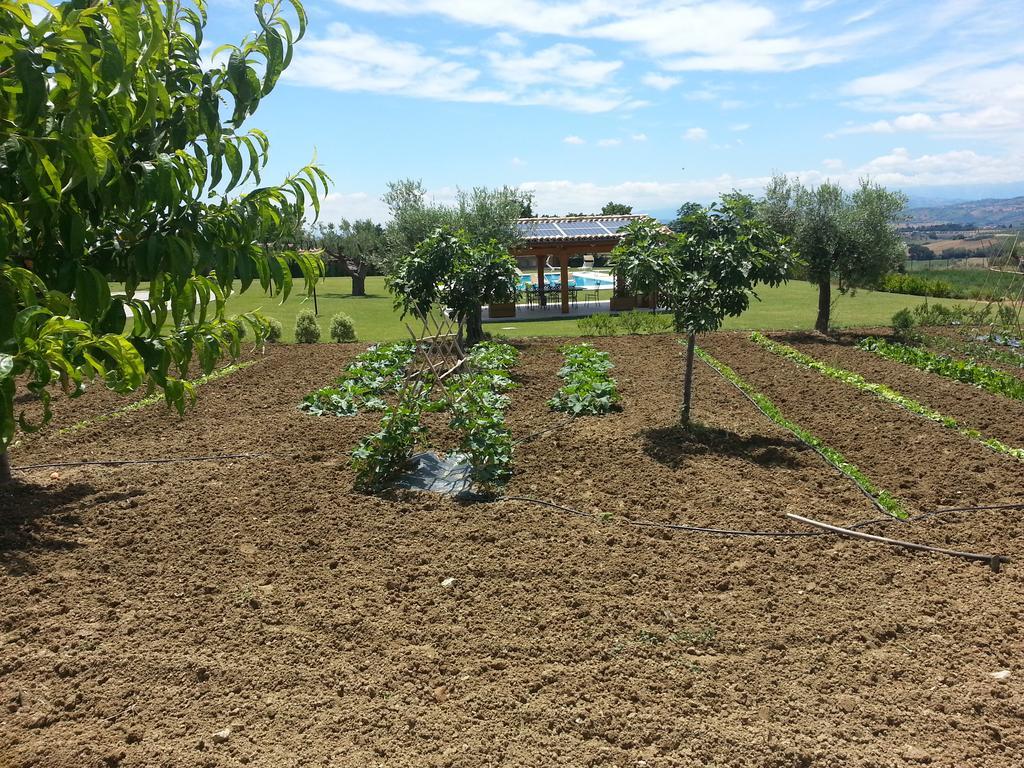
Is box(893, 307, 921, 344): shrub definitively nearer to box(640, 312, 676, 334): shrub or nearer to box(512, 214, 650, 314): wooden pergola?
box(640, 312, 676, 334): shrub

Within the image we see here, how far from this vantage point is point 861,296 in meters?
30.5

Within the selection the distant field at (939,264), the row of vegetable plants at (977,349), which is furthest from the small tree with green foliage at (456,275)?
the distant field at (939,264)

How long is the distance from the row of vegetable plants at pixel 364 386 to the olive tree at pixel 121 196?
6.25 meters

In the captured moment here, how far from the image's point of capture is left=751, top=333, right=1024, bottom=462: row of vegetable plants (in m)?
8.73

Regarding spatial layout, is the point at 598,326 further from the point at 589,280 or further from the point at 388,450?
the point at 589,280

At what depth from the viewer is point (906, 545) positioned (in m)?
6.04

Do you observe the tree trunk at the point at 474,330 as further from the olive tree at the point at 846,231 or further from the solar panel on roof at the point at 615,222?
the solar panel on roof at the point at 615,222

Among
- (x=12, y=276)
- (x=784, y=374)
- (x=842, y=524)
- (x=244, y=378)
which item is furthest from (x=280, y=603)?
(x=784, y=374)

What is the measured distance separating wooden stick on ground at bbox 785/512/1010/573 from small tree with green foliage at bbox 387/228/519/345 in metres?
8.29

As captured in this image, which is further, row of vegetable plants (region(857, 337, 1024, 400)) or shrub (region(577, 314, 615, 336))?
shrub (region(577, 314, 615, 336))

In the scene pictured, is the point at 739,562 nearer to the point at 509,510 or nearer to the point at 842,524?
the point at 842,524

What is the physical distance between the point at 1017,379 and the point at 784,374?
12.7 ft

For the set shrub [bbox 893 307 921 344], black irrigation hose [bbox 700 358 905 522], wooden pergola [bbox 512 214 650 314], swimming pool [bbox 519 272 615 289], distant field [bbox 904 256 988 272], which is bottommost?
black irrigation hose [bbox 700 358 905 522]

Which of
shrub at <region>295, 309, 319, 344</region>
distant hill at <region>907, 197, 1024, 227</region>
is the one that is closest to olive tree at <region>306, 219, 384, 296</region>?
shrub at <region>295, 309, 319, 344</region>
